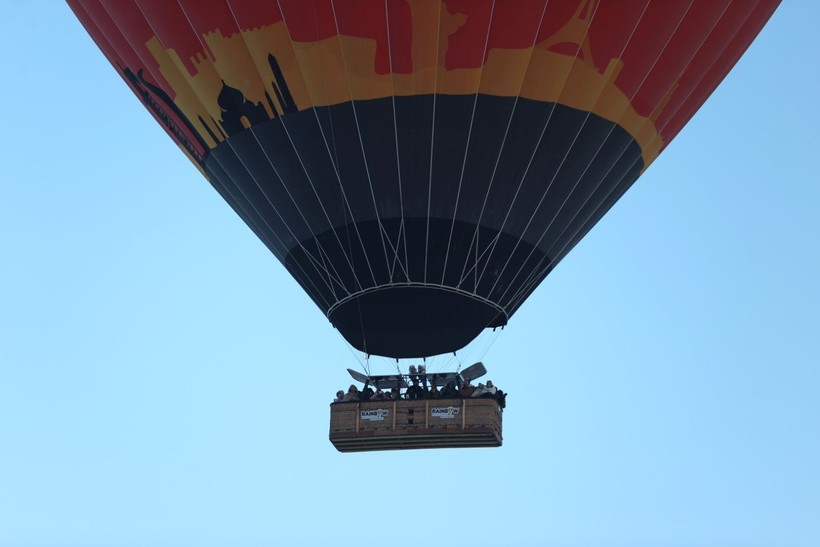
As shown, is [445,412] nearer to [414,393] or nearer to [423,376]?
[414,393]

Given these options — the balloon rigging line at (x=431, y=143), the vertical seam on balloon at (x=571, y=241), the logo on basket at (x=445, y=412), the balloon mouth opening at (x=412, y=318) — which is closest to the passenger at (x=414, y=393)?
the logo on basket at (x=445, y=412)

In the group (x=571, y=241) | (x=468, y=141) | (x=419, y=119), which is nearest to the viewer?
(x=419, y=119)

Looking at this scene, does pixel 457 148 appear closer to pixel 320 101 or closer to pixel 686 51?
pixel 320 101

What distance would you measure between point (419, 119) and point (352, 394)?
3.57m

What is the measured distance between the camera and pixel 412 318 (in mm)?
23250

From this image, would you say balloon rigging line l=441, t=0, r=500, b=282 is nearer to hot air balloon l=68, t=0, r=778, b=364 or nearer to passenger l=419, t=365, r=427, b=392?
hot air balloon l=68, t=0, r=778, b=364

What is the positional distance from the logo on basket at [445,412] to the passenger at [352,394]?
110cm

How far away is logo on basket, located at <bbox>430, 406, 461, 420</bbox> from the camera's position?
2244cm

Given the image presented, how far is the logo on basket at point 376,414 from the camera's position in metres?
22.6

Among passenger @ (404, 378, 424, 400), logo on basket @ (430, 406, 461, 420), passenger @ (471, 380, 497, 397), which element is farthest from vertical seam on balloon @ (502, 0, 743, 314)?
logo on basket @ (430, 406, 461, 420)

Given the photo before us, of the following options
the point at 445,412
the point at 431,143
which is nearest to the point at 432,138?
the point at 431,143

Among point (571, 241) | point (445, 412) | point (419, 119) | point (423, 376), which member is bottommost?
point (445, 412)

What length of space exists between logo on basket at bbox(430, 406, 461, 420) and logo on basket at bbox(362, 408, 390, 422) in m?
0.58

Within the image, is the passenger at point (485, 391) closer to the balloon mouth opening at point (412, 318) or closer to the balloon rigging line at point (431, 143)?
the balloon mouth opening at point (412, 318)
